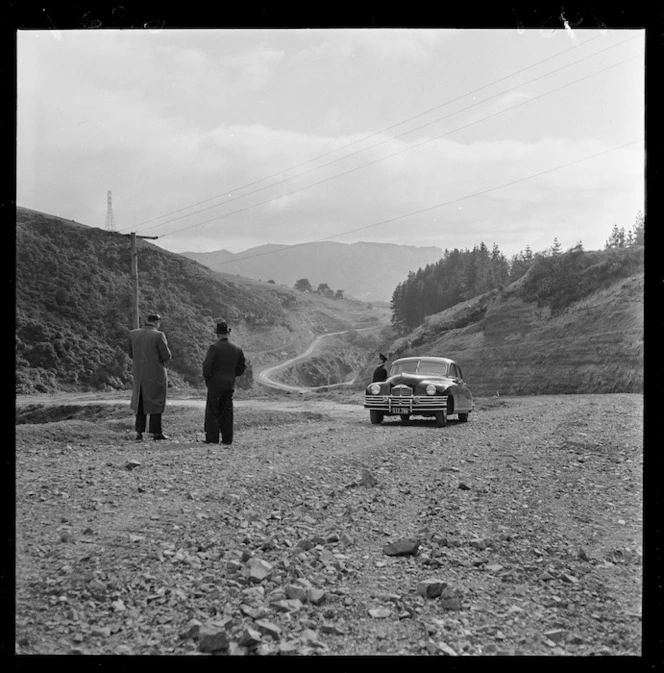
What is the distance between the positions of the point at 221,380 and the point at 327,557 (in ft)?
15.8

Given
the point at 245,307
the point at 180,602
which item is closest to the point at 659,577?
the point at 180,602

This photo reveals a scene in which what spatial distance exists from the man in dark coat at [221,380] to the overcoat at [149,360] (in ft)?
2.05

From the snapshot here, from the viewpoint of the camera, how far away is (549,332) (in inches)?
1205

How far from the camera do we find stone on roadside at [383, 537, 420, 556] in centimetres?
411

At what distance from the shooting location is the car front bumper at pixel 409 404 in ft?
37.8

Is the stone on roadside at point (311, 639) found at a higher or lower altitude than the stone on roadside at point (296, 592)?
lower

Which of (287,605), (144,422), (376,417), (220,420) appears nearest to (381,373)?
(376,417)

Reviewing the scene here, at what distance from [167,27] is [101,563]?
3.50m

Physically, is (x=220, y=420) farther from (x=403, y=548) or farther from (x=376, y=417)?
(x=403, y=548)

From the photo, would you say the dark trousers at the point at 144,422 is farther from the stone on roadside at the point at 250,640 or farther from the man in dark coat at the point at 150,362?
the stone on roadside at the point at 250,640

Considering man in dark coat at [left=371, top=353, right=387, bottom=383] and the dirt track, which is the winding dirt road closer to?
man in dark coat at [left=371, top=353, right=387, bottom=383]

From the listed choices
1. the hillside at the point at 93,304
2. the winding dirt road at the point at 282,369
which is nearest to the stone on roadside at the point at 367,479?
the hillside at the point at 93,304

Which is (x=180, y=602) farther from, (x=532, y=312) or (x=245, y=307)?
(x=532, y=312)

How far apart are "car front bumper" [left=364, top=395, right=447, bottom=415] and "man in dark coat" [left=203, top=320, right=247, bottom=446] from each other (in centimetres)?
404
